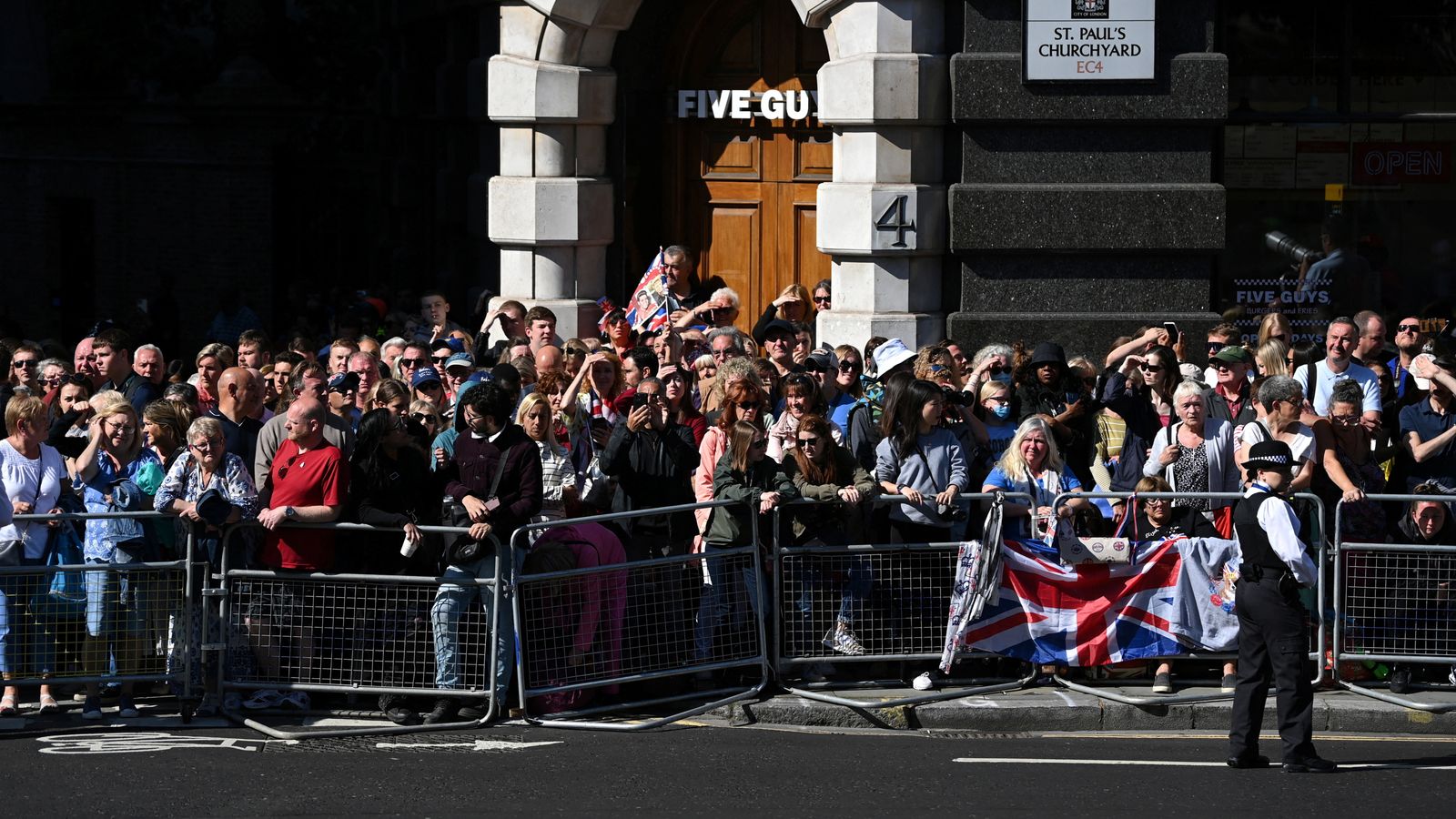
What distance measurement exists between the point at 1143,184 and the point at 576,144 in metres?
4.60

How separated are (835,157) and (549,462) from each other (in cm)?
Result: 555

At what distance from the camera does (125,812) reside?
852 cm

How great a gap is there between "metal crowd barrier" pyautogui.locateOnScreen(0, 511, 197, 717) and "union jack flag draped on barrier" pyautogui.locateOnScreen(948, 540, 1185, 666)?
158 inches

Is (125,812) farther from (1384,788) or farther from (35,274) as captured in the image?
Result: (35,274)

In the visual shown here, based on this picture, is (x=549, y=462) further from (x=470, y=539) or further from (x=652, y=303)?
(x=652, y=303)

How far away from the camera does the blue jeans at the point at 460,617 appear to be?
10289mm

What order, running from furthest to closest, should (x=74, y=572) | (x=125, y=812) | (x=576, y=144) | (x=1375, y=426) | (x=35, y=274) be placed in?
(x=35, y=274) < (x=576, y=144) < (x=1375, y=426) < (x=74, y=572) < (x=125, y=812)

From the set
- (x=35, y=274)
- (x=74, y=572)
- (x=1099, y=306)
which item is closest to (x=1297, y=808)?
(x=74, y=572)

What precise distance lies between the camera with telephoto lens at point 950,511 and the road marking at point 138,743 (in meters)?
3.46

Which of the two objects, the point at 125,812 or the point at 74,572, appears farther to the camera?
the point at 74,572

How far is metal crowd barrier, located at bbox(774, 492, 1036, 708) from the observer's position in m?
10.7

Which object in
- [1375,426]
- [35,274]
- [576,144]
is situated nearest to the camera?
[1375,426]

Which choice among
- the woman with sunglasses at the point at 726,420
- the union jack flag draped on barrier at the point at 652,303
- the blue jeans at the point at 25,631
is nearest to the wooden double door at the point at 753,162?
the union jack flag draped on barrier at the point at 652,303

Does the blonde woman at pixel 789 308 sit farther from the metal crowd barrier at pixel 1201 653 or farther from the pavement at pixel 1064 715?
the pavement at pixel 1064 715
